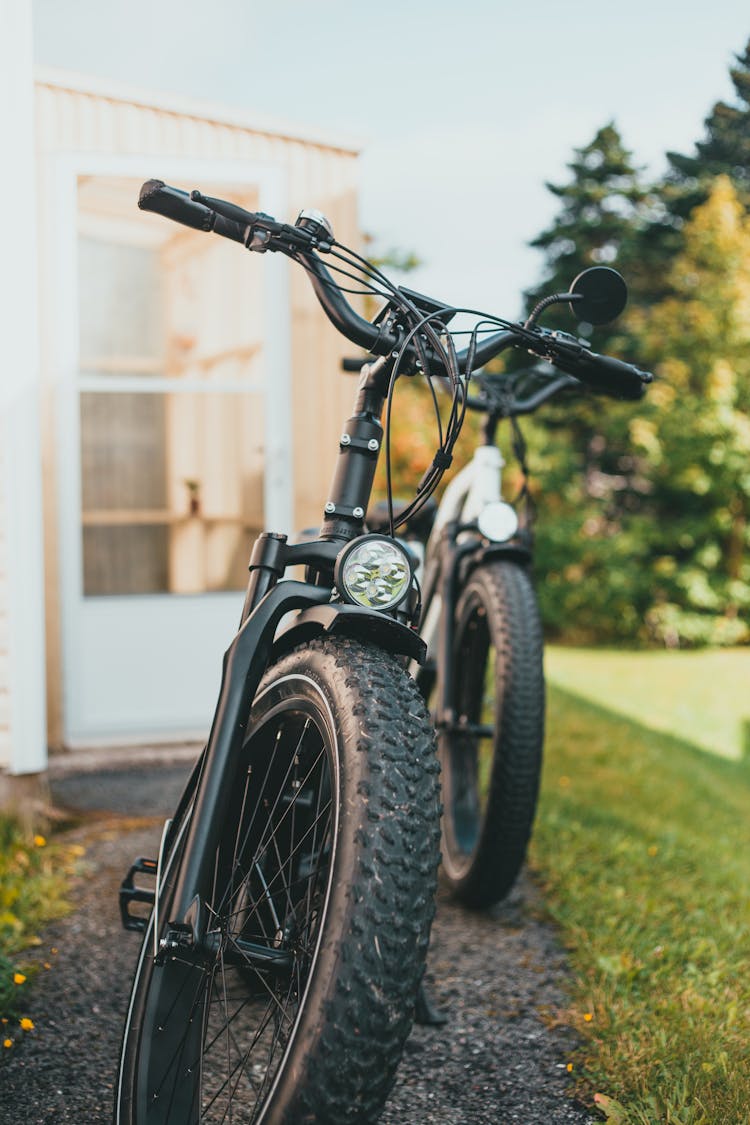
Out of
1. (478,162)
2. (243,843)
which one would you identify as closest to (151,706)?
(243,843)

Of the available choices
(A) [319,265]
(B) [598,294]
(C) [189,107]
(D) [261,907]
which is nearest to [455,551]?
(B) [598,294]

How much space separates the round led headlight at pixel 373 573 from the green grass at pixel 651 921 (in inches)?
39.3

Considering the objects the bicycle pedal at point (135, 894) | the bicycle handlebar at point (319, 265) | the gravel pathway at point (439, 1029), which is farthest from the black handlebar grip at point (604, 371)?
the gravel pathway at point (439, 1029)

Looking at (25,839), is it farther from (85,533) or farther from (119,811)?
(85,533)

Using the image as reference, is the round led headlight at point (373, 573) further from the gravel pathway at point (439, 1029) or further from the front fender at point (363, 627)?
the gravel pathway at point (439, 1029)

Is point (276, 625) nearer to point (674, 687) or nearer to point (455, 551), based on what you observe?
point (455, 551)

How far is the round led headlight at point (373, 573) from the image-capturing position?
1.65 metres

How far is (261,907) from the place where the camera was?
178 centimetres

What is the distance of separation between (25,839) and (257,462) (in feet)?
6.84

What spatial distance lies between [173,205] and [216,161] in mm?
3126

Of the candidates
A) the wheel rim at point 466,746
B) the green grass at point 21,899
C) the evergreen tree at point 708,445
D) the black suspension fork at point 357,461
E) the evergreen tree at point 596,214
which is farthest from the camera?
the evergreen tree at point 596,214

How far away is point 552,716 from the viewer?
5.45 meters

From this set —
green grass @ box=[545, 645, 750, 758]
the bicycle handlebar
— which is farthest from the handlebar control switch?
green grass @ box=[545, 645, 750, 758]

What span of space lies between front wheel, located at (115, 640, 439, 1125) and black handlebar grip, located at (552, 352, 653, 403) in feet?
2.44
